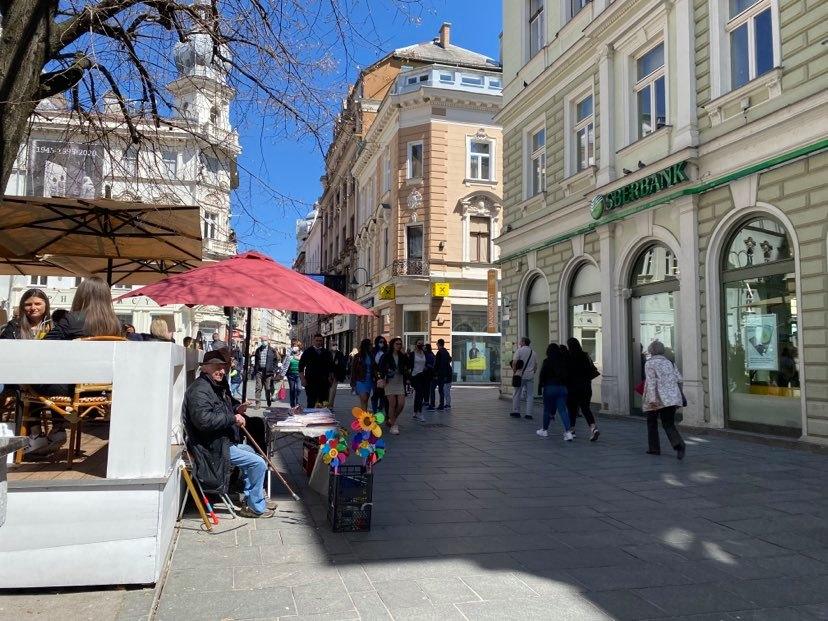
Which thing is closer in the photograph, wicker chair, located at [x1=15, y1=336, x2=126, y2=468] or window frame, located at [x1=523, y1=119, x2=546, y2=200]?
wicker chair, located at [x1=15, y1=336, x2=126, y2=468]

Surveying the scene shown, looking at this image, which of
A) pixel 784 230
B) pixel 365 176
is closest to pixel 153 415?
pixel 784 230

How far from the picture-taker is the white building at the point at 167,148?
7.02 m

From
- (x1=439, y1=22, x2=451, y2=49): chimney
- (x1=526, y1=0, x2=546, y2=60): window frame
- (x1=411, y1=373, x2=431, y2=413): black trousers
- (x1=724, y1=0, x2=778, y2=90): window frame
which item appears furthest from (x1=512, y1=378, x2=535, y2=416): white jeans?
(x1=439, y1=22, x2=451, y2=49): chimney

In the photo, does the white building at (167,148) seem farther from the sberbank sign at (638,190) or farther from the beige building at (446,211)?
the beige building at (446,211)

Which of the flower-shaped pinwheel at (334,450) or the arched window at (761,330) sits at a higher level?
the arched window at (761,330)

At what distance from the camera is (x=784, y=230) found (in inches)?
409

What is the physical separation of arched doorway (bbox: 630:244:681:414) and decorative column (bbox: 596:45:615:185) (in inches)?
85.3

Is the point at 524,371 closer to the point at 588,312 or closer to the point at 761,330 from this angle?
the point at 588,312

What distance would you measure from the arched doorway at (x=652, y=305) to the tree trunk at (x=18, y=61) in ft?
36.7

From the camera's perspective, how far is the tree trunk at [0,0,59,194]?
4.84 m

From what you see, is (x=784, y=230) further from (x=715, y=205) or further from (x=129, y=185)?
(x=129, y=185)

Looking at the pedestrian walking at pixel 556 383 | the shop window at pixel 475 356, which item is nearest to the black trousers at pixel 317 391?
the pedestrian walking at pixel 556 383

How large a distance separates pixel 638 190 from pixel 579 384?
4.96 metres

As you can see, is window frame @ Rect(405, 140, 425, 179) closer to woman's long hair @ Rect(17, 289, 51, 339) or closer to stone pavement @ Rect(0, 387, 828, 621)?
stone pavement @ Rect(0, 387, 828, 621)
